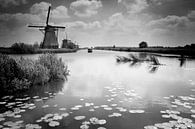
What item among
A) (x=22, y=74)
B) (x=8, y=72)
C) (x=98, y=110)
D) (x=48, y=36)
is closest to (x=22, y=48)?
(x=48, y=36)

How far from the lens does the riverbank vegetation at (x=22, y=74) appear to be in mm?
8594

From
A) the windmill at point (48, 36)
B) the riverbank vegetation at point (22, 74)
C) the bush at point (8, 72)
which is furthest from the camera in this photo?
the windmill at point (48, 36)

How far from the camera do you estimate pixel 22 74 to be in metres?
9.41

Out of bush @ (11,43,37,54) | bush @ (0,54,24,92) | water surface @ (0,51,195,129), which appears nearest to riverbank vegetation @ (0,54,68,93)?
bush @ (0,54,24,92)

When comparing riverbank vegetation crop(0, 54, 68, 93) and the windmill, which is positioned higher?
the windmill

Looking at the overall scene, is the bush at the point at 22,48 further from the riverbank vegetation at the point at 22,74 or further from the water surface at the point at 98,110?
the water surface at the point at 98,110

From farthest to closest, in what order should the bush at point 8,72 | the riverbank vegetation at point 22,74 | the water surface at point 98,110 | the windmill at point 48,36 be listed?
the windmill at point 48,36
the riverbank vegetation at point 22,74
the bush at point 8,72
the water surface at point 98,110

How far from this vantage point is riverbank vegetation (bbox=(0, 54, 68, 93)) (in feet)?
28.2

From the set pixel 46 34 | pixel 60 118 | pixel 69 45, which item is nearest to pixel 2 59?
pixel 60 118

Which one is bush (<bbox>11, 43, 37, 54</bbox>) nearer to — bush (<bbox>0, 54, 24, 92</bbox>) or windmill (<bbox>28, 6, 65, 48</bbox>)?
windmill (<bbox>28, 6, 65, 48</bbox>)

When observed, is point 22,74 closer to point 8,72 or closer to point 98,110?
point 8,72

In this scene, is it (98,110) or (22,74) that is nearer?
(98,110)

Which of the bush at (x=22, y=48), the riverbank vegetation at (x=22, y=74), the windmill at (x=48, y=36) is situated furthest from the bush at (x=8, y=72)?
the windmill at (x=48, y=36)

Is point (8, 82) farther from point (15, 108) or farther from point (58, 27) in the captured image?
point (58, 27)
